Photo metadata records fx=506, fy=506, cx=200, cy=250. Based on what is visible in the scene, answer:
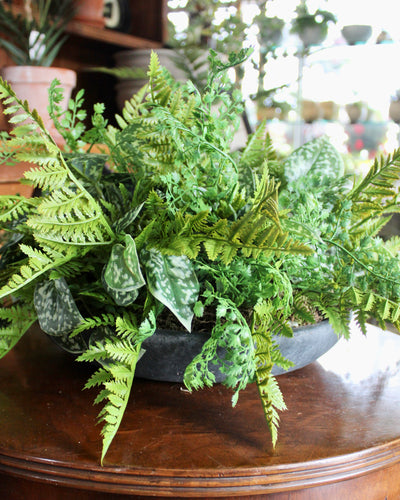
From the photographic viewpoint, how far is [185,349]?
481 mm

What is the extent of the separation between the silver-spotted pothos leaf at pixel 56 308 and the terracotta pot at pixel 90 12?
3.79ft

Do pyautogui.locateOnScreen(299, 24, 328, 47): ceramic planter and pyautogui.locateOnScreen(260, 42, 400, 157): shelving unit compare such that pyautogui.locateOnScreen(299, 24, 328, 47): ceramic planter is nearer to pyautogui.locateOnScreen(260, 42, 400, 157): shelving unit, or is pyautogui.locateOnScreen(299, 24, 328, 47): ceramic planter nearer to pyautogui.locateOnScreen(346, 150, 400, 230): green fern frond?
pyautogui.locateOnScreen(260, 42, 400, 157): shelving unit

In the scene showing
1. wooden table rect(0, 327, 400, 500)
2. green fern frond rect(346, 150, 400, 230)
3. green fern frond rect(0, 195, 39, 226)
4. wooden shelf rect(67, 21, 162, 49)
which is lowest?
wooden table rect(0, 327, 400, 500)

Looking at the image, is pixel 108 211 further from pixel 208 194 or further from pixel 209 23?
pixel 209 23

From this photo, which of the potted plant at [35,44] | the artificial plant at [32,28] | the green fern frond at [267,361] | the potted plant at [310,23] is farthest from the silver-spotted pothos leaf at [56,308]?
the potted plant at [310,23]

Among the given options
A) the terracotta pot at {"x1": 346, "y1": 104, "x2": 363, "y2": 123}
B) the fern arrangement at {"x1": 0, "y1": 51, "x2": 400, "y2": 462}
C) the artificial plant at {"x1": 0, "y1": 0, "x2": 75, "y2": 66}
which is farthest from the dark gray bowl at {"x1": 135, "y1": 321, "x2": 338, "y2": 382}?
the terracotta pot at {"x1": 346, "y1": 104, "x2": 363, "y2": 123}

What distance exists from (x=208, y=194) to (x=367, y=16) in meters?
2.72

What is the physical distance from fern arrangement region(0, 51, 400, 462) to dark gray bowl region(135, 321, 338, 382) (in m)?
0.02

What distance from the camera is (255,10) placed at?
2.54m

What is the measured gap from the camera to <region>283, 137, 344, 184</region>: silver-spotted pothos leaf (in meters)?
0.61

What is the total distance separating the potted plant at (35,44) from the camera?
1.08m

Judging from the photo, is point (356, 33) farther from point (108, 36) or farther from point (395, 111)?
point (108, 36)

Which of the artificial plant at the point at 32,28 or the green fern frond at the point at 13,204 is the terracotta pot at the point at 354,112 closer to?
the artificial plant at the point at 32,28

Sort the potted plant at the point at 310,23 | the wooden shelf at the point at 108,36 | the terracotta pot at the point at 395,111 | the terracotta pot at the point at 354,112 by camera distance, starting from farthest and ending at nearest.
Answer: the terracotta pot at the point at 354,112
the terracotta pot at the point at 395,111
the potted plant at the point at 310,23
the wooden shelf at the point at 108,36
